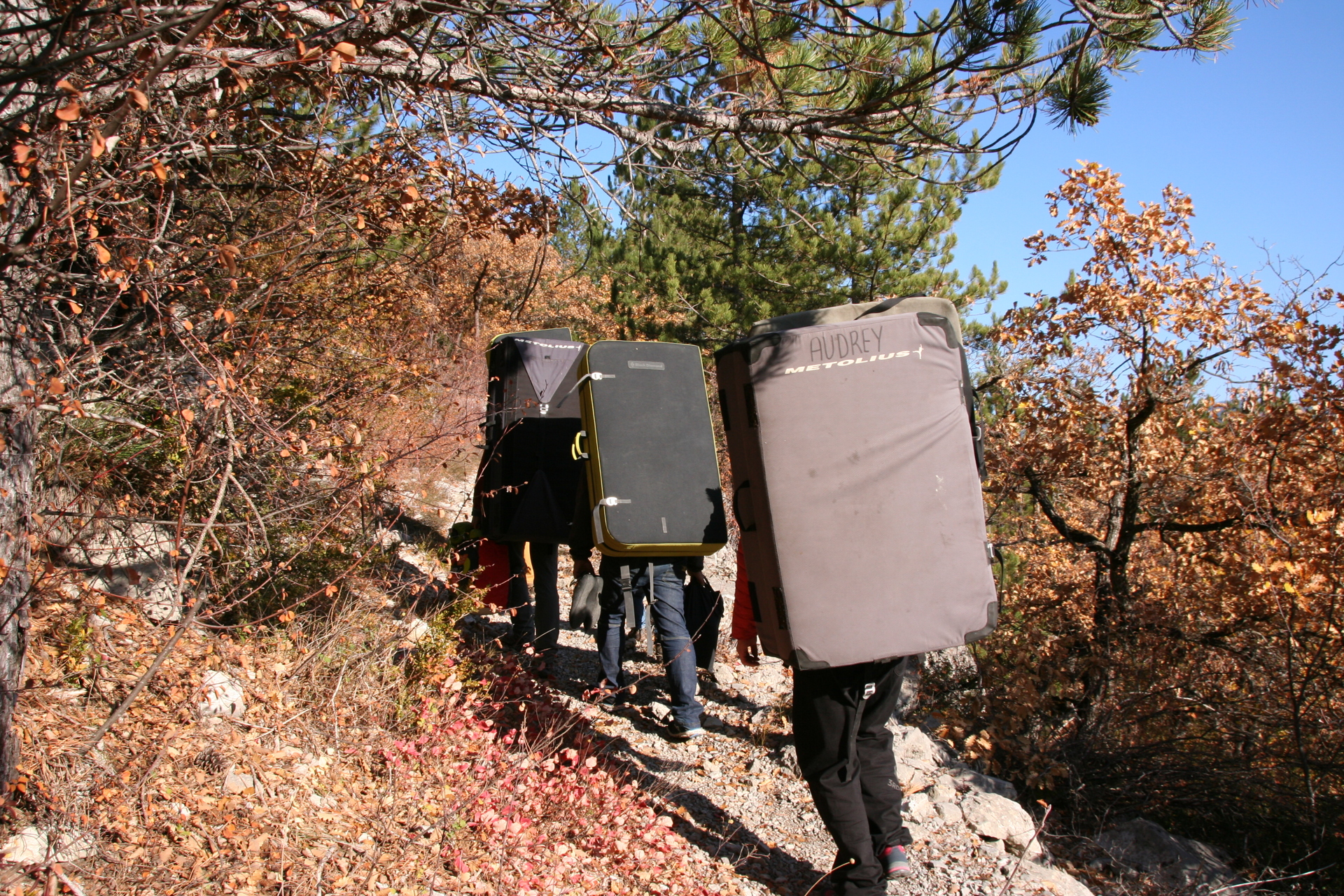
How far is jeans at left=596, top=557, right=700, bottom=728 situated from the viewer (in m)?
4.80

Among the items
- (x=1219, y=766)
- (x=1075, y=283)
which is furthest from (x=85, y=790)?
(x=1075, y=283)

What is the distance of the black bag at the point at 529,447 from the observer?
18.5 feet

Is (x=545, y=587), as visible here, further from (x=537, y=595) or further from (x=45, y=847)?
(x=45, y=847)

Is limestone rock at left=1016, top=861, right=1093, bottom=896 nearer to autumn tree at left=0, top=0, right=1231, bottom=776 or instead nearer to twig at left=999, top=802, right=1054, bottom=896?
twig at left=999, top=802, right=1054, bottom=896

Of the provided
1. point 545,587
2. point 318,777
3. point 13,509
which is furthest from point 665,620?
point 13,509

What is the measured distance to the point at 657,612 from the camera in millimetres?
4812

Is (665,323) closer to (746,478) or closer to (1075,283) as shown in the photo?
(1075,283)

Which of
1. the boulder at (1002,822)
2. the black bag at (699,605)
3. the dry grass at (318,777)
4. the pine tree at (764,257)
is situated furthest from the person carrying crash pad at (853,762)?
the pine tree at (764,257)

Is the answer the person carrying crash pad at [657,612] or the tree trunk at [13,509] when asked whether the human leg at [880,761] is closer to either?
the person carrying crash pad at [657,612]

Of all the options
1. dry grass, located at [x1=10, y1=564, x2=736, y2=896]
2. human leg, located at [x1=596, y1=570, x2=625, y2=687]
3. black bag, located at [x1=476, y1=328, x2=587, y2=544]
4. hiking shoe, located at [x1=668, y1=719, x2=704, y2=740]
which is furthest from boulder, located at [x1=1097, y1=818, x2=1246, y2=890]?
black bag, located at [x1=476, y1=328, x2=587, y2=544]

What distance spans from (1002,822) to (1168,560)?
12.0 feet

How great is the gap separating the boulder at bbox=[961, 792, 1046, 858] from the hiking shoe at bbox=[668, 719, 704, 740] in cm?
148

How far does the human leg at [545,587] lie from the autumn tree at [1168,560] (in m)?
2.94

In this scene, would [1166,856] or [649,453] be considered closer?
[1166,856]
